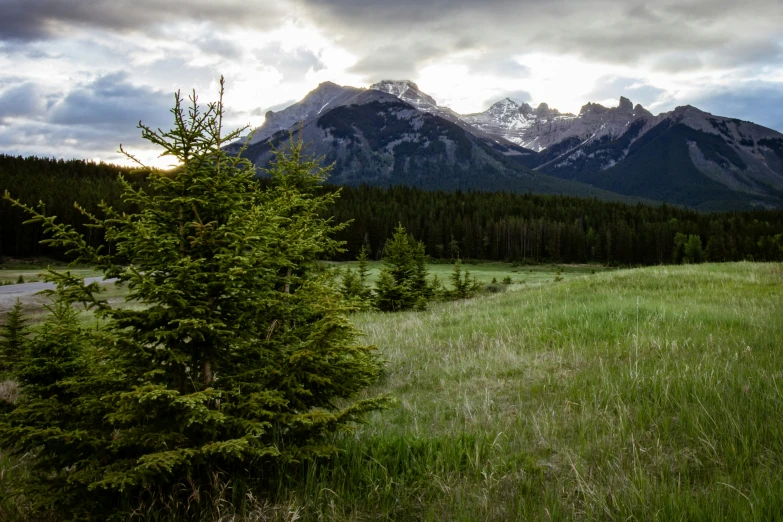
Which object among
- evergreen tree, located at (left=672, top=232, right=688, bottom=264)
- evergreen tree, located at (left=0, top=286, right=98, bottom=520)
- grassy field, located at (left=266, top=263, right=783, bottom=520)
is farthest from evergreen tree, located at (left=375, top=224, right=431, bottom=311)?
evergreen tree, located at (left=672, top=232, right=688, bottom=264)

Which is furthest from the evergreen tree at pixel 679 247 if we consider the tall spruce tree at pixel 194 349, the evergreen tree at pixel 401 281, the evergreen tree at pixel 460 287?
the tall spruce tree at pixel 194 349

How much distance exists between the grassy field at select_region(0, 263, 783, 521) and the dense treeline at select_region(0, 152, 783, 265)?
11193 cm

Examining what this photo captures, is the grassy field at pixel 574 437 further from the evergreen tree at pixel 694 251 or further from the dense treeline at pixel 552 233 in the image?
the evergreen tree at pixel 694 251

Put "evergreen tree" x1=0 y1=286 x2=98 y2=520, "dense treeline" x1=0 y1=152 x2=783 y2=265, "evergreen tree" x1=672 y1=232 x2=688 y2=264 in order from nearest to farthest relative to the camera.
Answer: "evergreen tree" x1=0 y1=286 x2=98 y2=520
"dense treeline" x1=0 y1=152 x2=783 y2=265
"evergreen tree" x1=672 y1=232 x2=688 y2=264

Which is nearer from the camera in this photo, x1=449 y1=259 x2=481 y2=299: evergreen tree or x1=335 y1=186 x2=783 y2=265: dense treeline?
x1=449 y1=259 x2=481 y2=299: evergreen tree

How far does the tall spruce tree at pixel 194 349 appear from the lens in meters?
3.89

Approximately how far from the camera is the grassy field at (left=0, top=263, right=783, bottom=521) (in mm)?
3502

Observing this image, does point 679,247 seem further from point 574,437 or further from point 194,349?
point 194,349

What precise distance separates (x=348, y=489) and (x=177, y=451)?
5.09ft

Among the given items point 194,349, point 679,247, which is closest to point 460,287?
A: point 194,349

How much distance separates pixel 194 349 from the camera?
444 centimetres

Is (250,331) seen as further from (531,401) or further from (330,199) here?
(330,199)

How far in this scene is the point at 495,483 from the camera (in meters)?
3.85

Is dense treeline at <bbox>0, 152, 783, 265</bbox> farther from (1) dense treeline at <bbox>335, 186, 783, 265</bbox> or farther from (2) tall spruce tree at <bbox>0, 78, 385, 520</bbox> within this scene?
(2) tall spruce tree at <bbox>0, 78, 385, 520</bbox>
